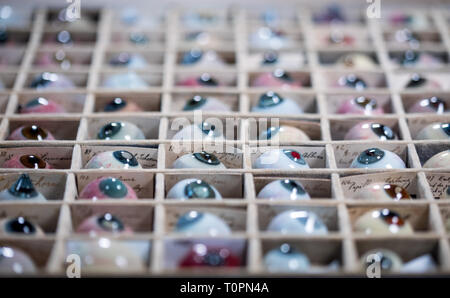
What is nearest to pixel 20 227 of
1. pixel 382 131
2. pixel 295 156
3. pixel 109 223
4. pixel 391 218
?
pixel 109 223

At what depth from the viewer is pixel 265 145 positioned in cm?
118

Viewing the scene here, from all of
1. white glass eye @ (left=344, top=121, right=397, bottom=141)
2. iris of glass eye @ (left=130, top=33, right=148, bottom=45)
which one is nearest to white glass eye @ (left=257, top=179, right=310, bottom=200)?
white glass eye @ (left=344, top=121, right=397, bottom=141)

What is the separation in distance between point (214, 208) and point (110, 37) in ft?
2.42

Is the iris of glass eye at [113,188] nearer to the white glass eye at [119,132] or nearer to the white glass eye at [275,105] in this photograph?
the white glass eye at [119,132]

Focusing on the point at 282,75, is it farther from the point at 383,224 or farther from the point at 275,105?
the point at 383,224

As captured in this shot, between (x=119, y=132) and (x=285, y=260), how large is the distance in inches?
17.9

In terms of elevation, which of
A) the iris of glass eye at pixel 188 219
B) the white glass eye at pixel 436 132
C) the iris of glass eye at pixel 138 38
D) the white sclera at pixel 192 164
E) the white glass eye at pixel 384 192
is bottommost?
the iris of glass eye at pixel 188 219

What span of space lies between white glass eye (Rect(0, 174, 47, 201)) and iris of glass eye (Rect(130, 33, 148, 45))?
0.61 m

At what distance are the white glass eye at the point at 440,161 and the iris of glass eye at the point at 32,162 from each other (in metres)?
0.73

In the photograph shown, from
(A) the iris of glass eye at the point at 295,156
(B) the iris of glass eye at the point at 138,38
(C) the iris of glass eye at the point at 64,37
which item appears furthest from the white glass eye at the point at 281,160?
(C) the iris of glass eye at the point at 64,37

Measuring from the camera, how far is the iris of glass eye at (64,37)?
62.0 inches

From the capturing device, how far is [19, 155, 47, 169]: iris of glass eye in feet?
3.72

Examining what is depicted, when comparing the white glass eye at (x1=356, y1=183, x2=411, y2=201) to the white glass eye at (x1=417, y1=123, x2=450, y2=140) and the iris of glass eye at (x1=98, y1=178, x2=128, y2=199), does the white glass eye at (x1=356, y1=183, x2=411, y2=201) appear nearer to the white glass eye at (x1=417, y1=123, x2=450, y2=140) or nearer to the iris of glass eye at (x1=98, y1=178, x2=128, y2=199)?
the white glass eye at (x1=417, y1=123, x2=450, y2=140)

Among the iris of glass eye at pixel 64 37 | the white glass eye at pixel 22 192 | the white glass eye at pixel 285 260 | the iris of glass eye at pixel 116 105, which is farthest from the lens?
the iris of glass eye at pixel 64 37
